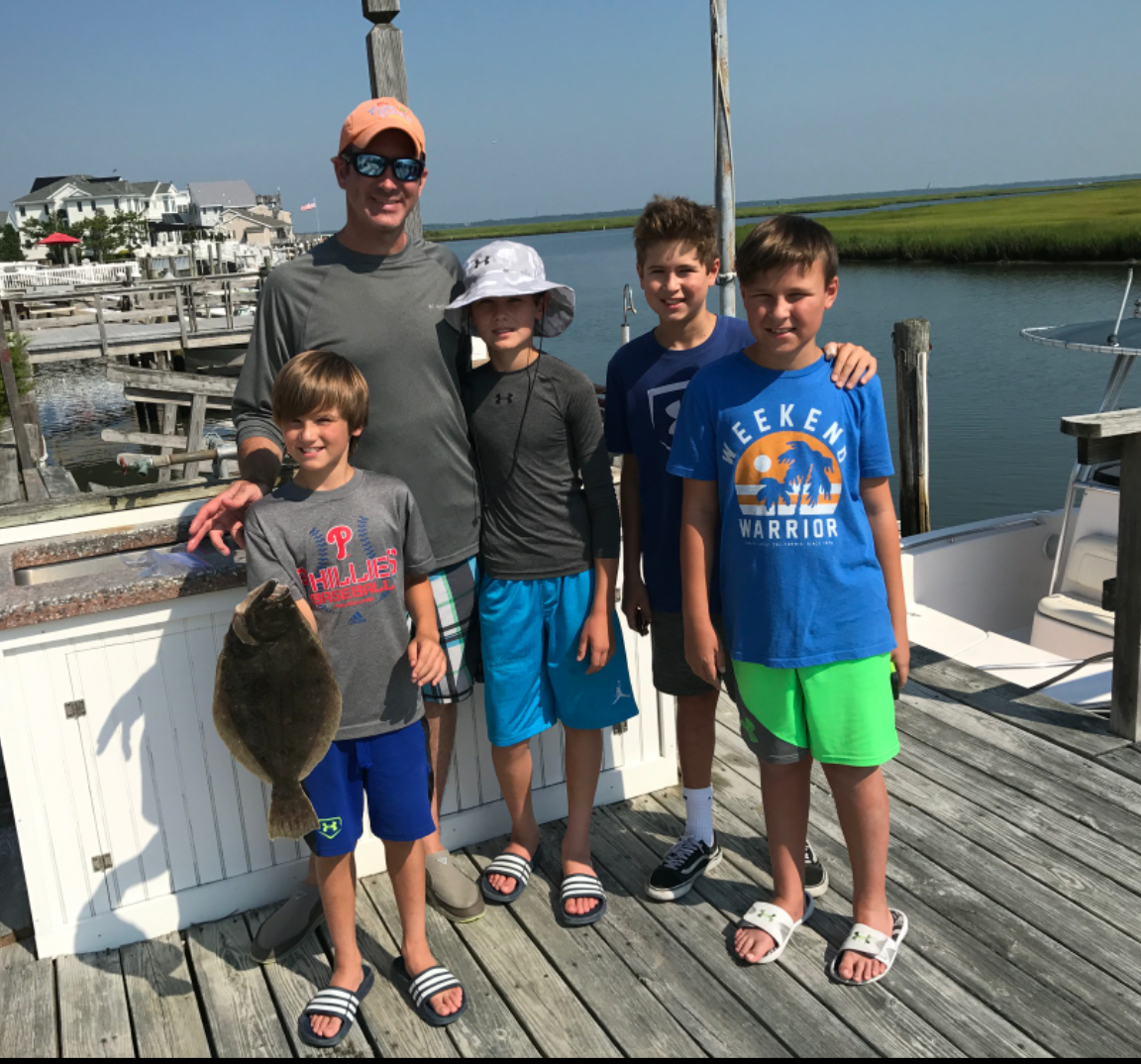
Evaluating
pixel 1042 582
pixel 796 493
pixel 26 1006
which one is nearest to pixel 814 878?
pixel 796 493

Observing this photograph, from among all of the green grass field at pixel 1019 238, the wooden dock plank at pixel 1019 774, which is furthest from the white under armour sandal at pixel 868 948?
the green grass field at pixel 1019 238

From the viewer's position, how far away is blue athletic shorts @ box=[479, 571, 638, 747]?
107 inches

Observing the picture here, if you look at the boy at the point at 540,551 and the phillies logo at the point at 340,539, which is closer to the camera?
the phillies logo at the point at 340,539

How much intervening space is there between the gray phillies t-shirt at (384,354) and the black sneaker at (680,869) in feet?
3.66

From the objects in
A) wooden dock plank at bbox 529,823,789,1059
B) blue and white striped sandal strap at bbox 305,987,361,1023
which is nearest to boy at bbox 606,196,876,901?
wooden dock plank at bbox 529,823,789,1059

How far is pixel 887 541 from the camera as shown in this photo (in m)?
2.45

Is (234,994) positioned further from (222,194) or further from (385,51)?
(222,194)

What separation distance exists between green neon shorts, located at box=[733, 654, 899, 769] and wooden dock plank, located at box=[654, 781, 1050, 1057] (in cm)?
56

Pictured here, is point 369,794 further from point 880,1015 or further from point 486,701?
point 880,1015

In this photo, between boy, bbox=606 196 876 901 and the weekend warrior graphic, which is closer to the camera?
the weekend warrior graphic

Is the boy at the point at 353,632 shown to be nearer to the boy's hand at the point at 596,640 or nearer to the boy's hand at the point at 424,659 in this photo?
the boy's hand at the point at 424,659

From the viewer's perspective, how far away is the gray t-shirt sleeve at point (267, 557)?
2.26m

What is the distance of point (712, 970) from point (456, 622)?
1.10 m

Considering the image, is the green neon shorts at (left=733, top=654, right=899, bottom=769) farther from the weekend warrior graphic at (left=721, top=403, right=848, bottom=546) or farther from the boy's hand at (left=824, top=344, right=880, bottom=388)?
the boy's hand at (left=824, top=344, right=880, bottom=388)
